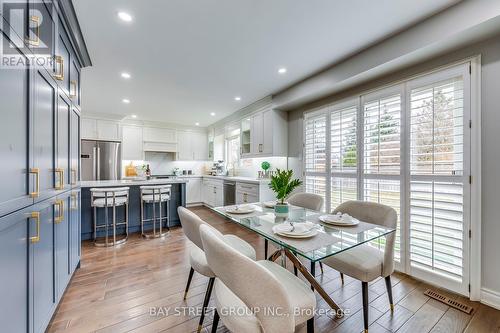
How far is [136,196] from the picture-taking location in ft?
12.7

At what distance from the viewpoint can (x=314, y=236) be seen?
1.45 meters

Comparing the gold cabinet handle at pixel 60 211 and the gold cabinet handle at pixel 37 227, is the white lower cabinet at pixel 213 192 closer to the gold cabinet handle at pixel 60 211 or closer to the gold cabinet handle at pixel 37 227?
the gold cabinet handle at pixel 60 211

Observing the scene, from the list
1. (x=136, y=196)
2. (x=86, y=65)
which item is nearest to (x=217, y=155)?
(x=136, y=196)

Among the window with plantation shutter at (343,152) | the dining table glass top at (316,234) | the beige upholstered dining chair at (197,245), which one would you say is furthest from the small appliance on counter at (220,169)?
the beige upholstered dining chair at (197,245)

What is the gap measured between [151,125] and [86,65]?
139 inches

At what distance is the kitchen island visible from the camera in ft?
11.2

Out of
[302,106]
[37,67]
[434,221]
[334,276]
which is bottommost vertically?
[334,276]

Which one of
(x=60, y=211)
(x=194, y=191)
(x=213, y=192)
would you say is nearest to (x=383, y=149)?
(x=60, y=211)

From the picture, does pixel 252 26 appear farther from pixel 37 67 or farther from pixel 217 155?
pixel 217 155

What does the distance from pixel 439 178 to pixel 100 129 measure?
6.64m

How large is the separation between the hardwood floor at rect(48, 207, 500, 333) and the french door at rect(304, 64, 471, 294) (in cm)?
34

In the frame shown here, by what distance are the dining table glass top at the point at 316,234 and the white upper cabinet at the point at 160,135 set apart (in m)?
4.84

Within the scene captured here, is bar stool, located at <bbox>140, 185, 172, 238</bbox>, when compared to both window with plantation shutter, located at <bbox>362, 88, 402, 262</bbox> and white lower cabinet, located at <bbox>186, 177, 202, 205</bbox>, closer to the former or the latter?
white lower cabinet, located at <bbox>186, 177, 202, 205</bbox>

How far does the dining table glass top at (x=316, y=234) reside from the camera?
4.08ft
